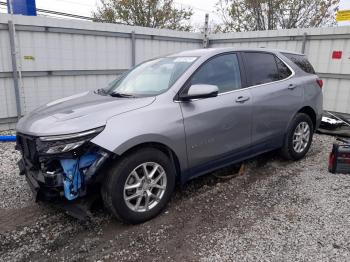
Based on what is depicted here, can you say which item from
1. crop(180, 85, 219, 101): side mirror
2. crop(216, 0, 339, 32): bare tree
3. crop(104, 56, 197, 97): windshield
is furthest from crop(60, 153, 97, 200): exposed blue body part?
crop(216, 0, 339, 32): bare tree

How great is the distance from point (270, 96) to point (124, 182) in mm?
2346

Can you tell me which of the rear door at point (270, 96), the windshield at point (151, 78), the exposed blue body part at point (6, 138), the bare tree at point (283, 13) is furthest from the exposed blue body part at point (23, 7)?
the bare tree at point (283, 13)

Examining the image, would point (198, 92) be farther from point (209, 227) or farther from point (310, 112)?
point (310, 112)

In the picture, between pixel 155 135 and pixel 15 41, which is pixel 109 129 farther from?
pixel 15 41

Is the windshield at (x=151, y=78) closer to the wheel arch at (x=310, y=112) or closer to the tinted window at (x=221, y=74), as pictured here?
the tinted window at (x=221, y=74)

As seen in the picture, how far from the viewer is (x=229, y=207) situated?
332 centimetres

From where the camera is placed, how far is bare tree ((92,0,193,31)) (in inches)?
727

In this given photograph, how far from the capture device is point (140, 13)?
733 inches

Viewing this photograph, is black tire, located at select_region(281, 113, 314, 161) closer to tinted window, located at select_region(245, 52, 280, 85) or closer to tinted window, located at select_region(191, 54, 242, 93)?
tinted window, located at select_region(245, 52, 280, 85)

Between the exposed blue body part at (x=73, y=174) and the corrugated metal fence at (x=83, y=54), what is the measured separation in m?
4.55

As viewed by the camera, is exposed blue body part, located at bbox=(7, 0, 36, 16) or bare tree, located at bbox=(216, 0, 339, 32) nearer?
exposed blue body part, located at bbox=(7, 0, 36, 16)

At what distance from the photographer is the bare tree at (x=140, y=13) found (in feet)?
60.5

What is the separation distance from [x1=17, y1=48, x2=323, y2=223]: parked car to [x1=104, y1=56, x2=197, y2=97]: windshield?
0.02 m

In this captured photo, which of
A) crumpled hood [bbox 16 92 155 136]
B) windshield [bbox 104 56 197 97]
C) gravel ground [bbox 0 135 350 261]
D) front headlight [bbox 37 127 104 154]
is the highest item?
windshield [bbox 104 56 197 97]
